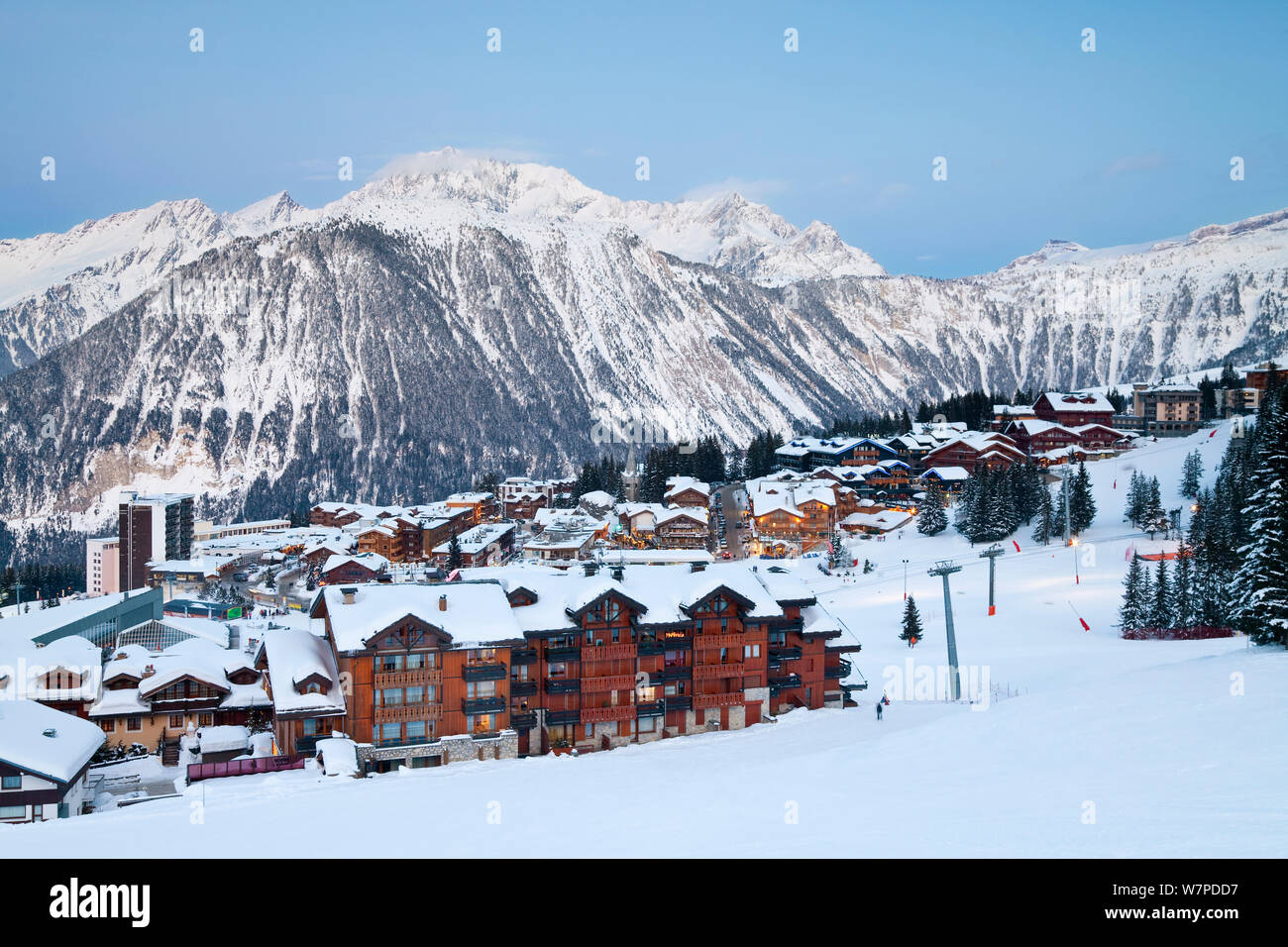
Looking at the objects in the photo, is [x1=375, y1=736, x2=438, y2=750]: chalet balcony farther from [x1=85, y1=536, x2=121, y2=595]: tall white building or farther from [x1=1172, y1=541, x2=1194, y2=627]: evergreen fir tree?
[x1=85, y1=536, x2=121, y2=595]: tall white building

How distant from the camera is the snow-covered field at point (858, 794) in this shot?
1678cm

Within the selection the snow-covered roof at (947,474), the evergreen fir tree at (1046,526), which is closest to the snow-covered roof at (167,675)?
the evergreen fir tree at (1046,526)

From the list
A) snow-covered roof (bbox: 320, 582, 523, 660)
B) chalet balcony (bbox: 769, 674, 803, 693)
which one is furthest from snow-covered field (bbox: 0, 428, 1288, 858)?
snow-covered roof (bbox: 320, 582, 523, 660)

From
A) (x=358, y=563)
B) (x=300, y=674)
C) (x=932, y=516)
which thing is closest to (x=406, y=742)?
(x=300, y=674)

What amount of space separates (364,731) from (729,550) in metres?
70.7

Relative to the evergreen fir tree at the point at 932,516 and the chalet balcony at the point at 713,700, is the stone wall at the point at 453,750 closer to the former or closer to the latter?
the chalet balcony at the point at 713,700

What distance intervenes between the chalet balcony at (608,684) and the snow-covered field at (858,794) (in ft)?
16.3

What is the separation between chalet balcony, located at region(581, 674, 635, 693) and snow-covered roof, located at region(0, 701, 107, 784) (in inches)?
770

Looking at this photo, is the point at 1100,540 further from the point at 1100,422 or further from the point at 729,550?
the point at 1100,422

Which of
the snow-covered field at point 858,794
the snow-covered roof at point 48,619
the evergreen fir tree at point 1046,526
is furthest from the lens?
the evergreen fir tree at point 1046,526

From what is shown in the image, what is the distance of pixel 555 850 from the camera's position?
17.1 m

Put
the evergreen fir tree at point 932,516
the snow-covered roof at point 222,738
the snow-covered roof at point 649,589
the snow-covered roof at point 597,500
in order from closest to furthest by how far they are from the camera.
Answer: the snow-covered roof at point 222,738, the snow-covered roof at point 649,589, the evergreen fir tree at point 932,516, the snow-covered roof at point 597,500

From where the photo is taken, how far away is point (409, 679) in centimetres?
4072

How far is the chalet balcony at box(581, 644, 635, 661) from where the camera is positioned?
44219 millimetres
